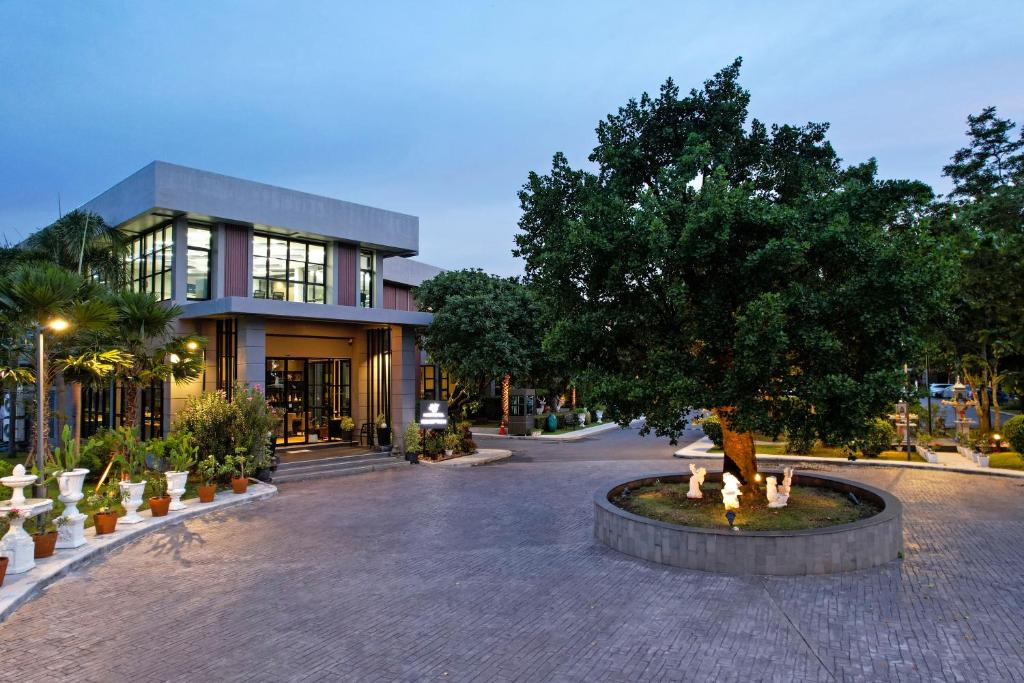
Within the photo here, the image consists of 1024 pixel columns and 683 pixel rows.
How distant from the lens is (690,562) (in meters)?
8.13

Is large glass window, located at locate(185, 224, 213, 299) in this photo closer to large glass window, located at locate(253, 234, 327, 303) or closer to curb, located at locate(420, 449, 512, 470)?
large glass window, located at locate(253, 234, 327, 303)

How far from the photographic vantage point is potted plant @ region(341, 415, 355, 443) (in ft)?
67.2

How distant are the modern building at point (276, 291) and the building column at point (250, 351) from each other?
0.03 m

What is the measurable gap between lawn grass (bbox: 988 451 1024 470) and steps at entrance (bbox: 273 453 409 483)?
17.3 metres

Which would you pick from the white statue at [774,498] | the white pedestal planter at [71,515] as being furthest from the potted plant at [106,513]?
the white statue at [774,498]

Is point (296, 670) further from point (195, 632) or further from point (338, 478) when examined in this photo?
point (338, 478)

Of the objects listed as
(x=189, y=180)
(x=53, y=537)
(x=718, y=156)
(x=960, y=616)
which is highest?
(x=189, y=180)

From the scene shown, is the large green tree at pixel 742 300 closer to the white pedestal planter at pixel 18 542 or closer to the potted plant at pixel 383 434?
the white pedestal planter at pixel 18 542

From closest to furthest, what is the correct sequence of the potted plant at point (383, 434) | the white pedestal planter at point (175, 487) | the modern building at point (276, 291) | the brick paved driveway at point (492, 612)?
the brick paved driveway at point (492, 612)
the white pedestal planter at point (175, 487)
the modern building at point (276, 291)
the potted plant at point (383, 434)

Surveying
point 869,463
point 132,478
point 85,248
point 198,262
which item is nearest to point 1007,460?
point 869,463

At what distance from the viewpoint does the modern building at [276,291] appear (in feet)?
55.3

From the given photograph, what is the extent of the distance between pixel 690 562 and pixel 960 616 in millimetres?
2944

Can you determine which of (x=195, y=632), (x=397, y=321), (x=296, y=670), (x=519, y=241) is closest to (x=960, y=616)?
(x=296, y=670)

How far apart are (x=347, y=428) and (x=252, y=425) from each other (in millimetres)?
6222
